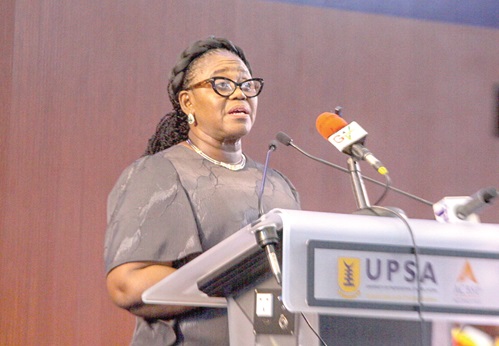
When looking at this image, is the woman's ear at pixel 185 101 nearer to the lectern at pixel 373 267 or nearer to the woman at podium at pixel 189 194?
the woman at podium at pixel 189 194

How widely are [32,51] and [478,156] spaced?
2.13 m

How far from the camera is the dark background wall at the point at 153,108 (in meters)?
3.18

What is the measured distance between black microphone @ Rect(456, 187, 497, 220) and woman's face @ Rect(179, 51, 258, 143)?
887 mm

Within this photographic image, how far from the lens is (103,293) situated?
3.29 meters

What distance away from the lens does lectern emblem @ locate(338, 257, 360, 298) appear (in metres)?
1.24

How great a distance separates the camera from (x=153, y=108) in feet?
11.2

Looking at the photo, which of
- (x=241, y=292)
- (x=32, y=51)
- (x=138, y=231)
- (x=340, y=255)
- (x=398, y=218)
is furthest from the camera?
(x=32, y=51)

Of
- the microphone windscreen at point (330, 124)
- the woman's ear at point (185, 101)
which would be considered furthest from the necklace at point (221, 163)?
the microphone windscreen at point (330, 124)

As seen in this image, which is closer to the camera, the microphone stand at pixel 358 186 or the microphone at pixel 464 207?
the microphone at pixel 464 207

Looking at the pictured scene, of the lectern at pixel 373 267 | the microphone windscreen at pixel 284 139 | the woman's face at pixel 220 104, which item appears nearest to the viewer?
the lectern at pixel 373 267

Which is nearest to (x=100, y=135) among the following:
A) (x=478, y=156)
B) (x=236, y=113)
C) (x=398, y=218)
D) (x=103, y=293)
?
(x=103, y=293)

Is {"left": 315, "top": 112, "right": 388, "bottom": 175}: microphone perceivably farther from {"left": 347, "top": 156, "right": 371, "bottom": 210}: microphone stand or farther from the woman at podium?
the woman at podium

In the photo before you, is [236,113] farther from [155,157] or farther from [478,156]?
[478,156]

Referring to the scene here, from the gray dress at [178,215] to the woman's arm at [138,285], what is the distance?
2 centimetres
